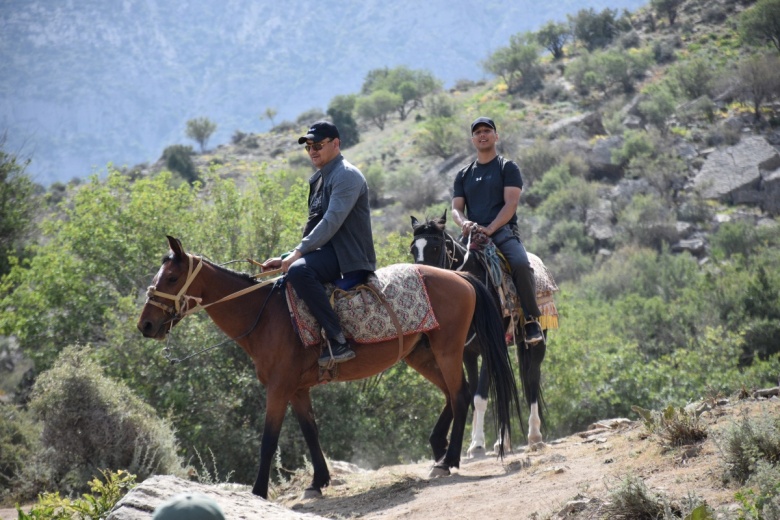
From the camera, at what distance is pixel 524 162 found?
63938 millimetres

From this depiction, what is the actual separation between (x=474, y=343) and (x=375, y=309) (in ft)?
7.37

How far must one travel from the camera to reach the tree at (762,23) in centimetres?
6469

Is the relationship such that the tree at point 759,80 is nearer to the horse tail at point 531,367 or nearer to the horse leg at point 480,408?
the horse tail at point 531,367

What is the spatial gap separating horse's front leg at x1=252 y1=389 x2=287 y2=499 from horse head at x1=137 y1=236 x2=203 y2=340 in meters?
1.20

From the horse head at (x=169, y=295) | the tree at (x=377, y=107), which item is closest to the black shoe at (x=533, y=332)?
the horse head at (x=169, y=295)

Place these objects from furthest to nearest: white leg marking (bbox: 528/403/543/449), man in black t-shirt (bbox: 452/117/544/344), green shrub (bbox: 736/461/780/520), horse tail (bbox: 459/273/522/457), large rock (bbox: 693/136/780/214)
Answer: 1. large rock (bbox: 693/136/780/214)
2. white leg marking (bbox: 528/403/543/449)
3. man in black t-shirt (bbox: 452/117/544/344)
4. horse tail (bbox: 459/273/522/457)
5. green shrub (bbox: 736/461/780/520)

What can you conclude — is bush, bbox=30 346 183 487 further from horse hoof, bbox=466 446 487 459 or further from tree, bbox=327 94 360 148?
tree, bbox=327 94 360 148

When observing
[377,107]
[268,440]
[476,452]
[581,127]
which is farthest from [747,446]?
[377,107]

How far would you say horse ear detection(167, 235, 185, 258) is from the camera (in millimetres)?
7966

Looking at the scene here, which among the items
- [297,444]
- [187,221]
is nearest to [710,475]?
[297,444]

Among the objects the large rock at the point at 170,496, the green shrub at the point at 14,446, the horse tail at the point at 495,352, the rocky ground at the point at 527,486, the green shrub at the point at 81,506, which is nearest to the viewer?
the large rock at the point at 170,496

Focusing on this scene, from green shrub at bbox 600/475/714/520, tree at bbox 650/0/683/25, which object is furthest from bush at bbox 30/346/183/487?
tree at bbox 650/0/683/25

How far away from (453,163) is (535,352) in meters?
55.0

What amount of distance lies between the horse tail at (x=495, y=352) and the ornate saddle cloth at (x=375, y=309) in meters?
0.73
